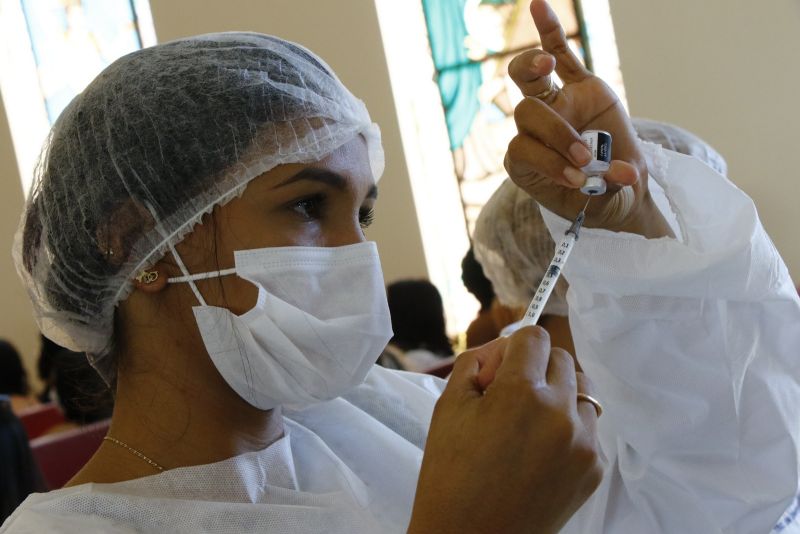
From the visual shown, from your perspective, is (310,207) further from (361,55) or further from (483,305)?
(361,55)

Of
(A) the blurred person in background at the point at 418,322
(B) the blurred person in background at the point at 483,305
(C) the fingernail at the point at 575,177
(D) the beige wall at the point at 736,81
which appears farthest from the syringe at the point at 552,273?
(D) the beige wall at the point at 736,81

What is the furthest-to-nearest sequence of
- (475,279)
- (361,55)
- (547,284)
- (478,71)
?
(478,71), (361,55), (475,279), (547,284)

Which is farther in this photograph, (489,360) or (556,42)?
(556,42)

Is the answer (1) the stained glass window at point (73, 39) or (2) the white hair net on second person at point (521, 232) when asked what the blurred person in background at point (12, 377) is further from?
(2) the white hair net on second person at point (521, 232)

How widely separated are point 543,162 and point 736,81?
441 cm

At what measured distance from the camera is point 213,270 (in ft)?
4.65

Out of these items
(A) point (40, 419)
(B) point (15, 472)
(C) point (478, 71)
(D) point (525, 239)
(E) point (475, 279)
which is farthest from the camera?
(C) point (478, 71)

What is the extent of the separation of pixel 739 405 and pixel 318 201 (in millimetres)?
698

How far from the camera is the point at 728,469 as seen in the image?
1.45 m

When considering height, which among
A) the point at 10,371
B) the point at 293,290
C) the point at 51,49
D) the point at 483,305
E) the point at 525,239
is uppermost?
the point at 51,49

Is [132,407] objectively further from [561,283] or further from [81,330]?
[561,283]

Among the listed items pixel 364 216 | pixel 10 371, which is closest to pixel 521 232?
pixel 364 216

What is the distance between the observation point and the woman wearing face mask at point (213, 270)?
4.58ft

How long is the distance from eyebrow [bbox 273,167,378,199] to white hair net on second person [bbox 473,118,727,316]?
725 millimetres
